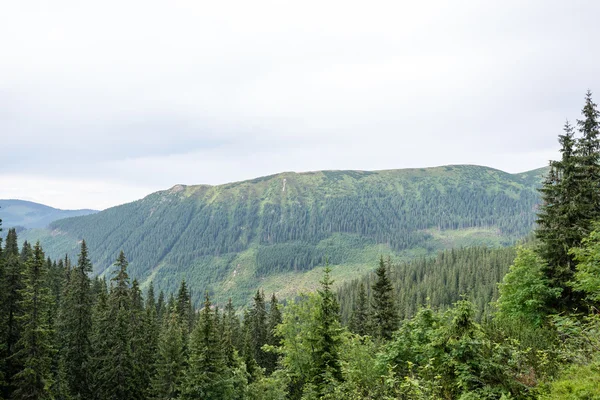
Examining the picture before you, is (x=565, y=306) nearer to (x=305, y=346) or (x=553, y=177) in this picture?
(x=553, y=177)

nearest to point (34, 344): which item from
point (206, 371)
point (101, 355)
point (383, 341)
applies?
point (101, 355)

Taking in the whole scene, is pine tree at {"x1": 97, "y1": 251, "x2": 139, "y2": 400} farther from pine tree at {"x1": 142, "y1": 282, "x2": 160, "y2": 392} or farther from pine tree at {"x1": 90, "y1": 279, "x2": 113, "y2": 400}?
pine tree at {"x1": 142, "y1": 282, "x2": 160, "y2": 392}

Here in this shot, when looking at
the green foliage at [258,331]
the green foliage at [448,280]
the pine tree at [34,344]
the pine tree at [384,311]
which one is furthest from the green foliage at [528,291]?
the green foliage at [448,280]

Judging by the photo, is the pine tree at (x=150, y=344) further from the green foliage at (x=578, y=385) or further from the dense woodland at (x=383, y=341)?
the green foliage at (x=578, y=385)

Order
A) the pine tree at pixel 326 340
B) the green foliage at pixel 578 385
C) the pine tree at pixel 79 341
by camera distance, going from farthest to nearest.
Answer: the pine tree at pixel 79 341 < the pine tree at pixel 326 340 < the green foliage at pixel 578 385

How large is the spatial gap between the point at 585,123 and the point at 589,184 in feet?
14.9

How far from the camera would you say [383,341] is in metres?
31.4

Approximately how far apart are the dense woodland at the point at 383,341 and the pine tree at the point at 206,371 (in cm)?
10

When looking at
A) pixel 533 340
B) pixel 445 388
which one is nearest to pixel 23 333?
pixel 445 388

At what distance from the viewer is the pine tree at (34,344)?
Result: 2880 cm

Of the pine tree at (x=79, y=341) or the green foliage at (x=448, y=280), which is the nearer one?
the pine tree at (x=79, y=341)

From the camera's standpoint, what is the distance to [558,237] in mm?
25250

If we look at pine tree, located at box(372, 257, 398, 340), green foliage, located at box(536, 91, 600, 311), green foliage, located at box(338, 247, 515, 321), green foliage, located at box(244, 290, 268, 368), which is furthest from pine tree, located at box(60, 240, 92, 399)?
green foliage, located at box(338, 247, 515, 321)

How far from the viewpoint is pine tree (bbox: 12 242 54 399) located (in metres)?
28.8
